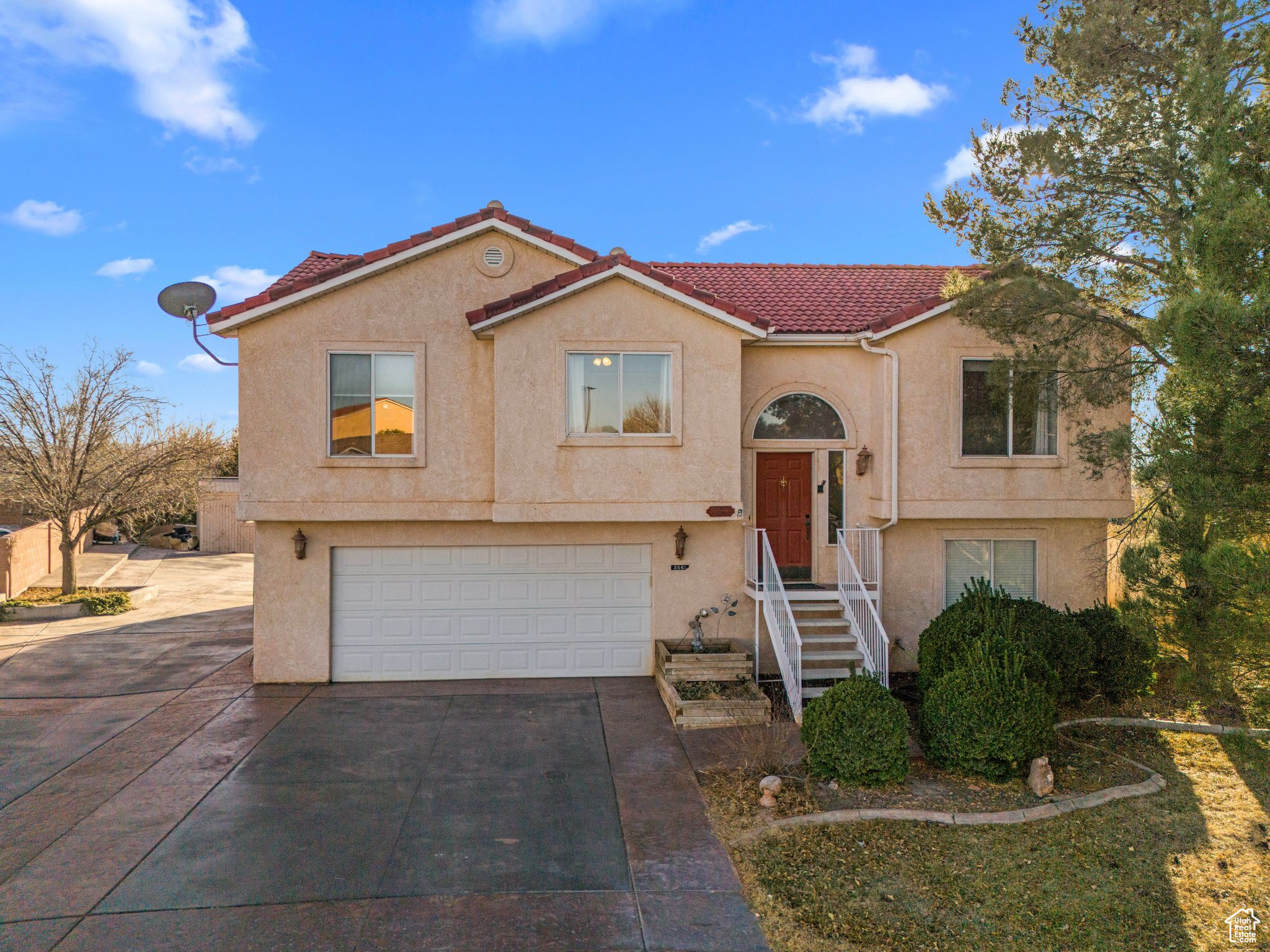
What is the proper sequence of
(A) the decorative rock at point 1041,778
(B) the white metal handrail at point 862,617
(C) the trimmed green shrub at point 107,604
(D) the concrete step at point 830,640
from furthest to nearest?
(C) the trimmed green shrub at point 107,604
(D) the concrete step at point 830,640
(B) the white metal handrail at point 862,617
(A) the decorative rock at point 1041,778

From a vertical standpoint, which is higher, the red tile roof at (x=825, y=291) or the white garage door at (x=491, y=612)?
the red tile roof at (x=825, y=291)

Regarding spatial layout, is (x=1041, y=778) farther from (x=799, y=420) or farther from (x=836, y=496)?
(x=799, y=420)

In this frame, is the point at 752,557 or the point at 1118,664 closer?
the point at 1118,664

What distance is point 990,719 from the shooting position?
766 centimetres

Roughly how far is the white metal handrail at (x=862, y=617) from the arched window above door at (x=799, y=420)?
1.61 metres

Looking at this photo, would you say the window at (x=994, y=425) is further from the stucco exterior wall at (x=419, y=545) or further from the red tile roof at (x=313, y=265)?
the red tile roof at (x=313, y=265)

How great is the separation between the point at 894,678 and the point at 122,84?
16.5 metres

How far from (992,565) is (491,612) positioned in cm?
809

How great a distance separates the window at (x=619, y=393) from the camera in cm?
1083

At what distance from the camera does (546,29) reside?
41.0 ft
